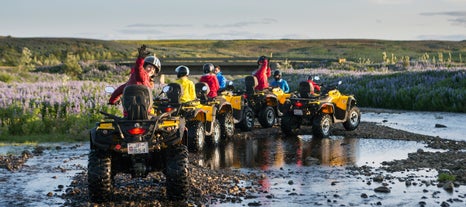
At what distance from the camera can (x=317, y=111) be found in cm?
2005

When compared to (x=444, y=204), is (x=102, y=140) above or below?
above

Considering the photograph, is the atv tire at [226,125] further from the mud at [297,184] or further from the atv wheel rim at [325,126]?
the mud at [297,184]

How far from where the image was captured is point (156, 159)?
36.7 ft

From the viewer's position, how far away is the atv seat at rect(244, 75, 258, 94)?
22.2 meters

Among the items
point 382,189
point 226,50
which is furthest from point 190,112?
point 226,50

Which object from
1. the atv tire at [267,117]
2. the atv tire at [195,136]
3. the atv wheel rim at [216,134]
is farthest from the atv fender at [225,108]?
the atv tire at [267,117]

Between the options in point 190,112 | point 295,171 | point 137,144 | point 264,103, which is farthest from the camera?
point 264,103

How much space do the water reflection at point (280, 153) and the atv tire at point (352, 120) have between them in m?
1.68

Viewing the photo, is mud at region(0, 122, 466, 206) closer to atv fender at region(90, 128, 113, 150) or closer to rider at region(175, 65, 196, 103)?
atv fender at region(90, 128, 113, 150)

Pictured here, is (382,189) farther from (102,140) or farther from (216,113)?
(216,113)

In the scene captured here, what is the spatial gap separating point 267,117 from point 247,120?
3.87 ft

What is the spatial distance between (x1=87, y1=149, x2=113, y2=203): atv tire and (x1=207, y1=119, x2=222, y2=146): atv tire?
7.38 m

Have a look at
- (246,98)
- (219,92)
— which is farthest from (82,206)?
(246,98)

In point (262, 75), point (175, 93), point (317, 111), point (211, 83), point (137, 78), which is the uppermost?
point (137, 78)
